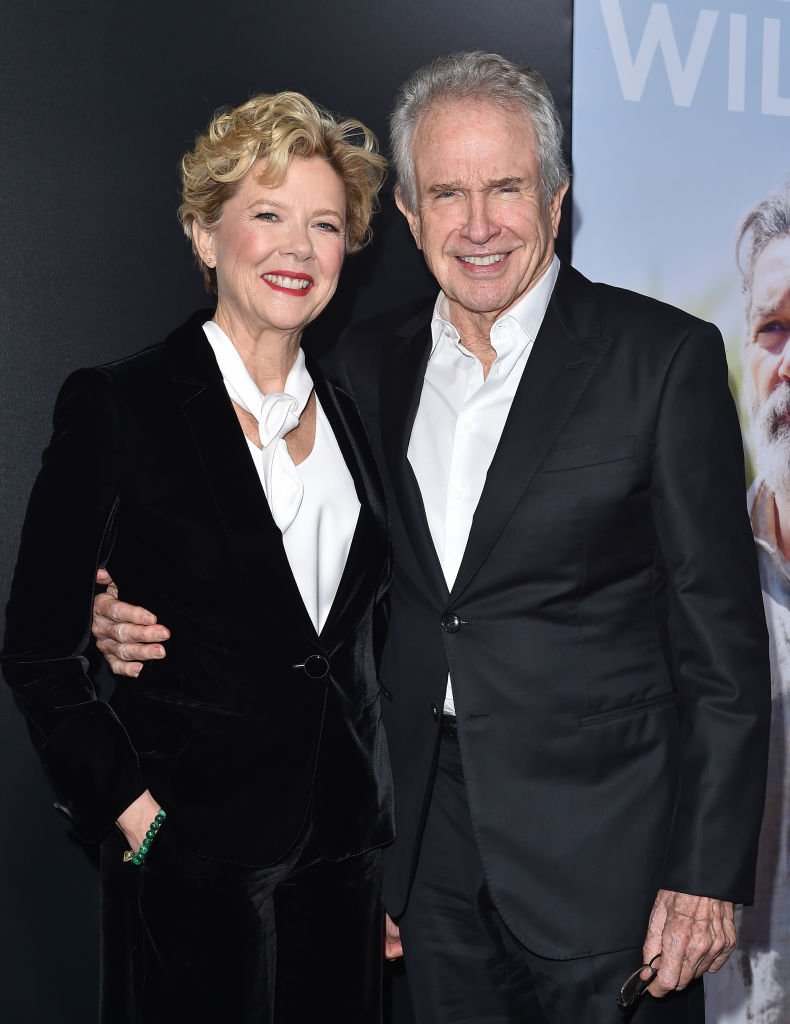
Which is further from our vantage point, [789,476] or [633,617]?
[789,476]

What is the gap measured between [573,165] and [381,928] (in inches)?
75.7

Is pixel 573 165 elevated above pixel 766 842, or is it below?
above

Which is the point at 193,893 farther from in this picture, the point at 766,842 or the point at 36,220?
the point at 766,842

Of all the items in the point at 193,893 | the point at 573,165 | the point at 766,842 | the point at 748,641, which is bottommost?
the point at 766,842

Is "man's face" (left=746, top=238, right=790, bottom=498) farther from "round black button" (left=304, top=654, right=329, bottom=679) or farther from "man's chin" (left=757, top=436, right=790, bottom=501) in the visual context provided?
"round black button" (left=304, top=654, right=329, bottom=679)

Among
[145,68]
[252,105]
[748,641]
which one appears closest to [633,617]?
[748,641]

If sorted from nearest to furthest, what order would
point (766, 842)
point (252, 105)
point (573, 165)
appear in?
1. point (252, 105)
2. point (573, 165)
3. point (766, 842)

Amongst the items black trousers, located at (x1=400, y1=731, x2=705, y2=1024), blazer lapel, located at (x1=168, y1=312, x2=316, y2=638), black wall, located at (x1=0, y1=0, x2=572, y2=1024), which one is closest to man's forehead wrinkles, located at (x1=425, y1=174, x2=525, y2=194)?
blazer lapel, located at (x1=168, y1=312, x2=316, y2=638)

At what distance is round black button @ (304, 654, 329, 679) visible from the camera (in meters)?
1.94

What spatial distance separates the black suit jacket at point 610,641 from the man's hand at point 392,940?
43 cm

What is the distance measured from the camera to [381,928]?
2143 mm

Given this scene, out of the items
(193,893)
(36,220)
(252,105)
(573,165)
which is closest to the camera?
(193,893)

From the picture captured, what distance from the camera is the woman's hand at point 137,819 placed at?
1.90 meters

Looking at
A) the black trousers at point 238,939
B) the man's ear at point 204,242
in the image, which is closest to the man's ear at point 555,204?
the man's ear at point 204,242
